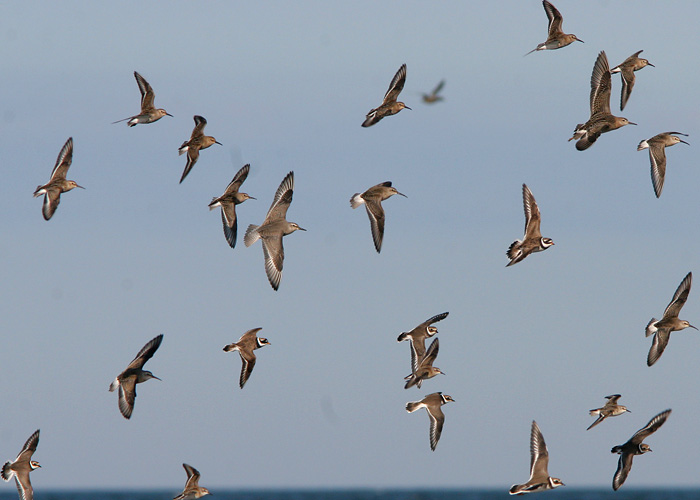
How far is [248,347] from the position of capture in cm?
2311

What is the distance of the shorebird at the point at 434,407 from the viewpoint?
2412cm

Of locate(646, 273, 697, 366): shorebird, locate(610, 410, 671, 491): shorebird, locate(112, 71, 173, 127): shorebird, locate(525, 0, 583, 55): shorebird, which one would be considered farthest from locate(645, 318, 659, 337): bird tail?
locate(112, 71, 173, 127): shorebird

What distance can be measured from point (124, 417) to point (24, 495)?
98.4 inches

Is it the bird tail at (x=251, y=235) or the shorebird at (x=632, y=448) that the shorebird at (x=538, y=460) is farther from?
the bird tail at (x=251, y=235)

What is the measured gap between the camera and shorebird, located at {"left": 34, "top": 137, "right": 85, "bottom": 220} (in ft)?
80.5

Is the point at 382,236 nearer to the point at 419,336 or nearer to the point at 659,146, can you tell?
the point at 419,336

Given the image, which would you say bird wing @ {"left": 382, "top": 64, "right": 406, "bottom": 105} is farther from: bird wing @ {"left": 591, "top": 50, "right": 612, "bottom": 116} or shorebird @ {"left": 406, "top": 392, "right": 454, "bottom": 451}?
shorebird @ {"left": 406, "top": 392, "right": 454, "bottom": 451}

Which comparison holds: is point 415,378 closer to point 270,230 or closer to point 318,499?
point 270,230

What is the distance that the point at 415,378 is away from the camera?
76.9 ft

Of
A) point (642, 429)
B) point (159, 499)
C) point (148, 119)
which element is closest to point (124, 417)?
point (148, 119)

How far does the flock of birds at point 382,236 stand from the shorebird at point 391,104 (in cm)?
2

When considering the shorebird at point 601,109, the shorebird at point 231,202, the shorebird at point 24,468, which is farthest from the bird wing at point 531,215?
the shorebird at point 24,468

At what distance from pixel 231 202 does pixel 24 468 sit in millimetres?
6340

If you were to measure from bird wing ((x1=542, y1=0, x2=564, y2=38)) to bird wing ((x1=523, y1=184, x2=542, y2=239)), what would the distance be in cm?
382
